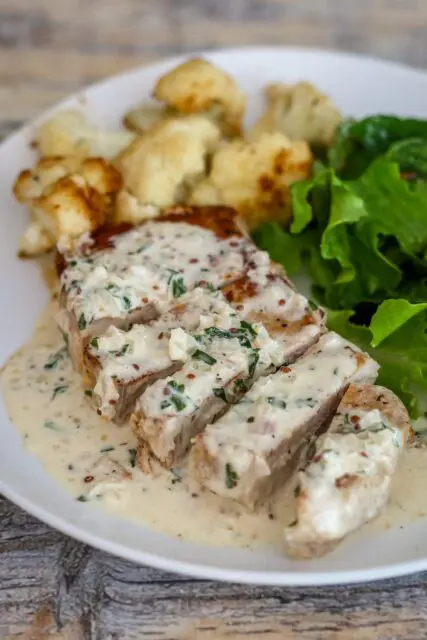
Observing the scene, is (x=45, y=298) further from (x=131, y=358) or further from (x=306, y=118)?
(x=306, y=118)

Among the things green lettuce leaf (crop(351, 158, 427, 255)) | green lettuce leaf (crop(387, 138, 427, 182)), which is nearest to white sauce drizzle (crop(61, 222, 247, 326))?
green lettuce leaf (crop(351, 158, 427, 255))

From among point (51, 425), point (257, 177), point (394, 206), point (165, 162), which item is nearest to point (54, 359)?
point (51, 425)

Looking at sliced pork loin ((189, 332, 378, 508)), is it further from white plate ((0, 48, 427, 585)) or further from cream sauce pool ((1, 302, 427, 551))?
white plate ((0, 48, 427, 585))

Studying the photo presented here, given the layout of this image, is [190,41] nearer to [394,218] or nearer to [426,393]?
[394,218]

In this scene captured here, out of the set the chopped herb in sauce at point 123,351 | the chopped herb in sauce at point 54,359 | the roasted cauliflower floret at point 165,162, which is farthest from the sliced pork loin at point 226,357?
the roasted cauliflower floret at point 165,162

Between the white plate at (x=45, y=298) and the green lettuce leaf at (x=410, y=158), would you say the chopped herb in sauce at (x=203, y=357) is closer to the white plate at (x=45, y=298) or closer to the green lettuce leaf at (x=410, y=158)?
the white plate at (x=45, y=298)

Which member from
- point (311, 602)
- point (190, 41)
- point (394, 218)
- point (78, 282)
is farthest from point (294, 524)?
point (190, 41)
